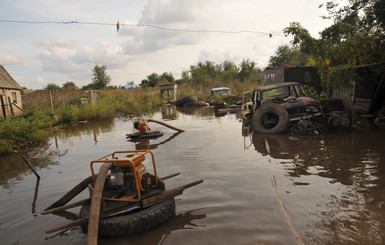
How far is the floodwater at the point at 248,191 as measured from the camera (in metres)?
3.70

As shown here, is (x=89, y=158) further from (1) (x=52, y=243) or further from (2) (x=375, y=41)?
(2) (x=375, y=41)

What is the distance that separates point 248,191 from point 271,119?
608cm

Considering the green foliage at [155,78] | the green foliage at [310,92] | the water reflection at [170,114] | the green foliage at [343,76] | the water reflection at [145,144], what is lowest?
the water reflection at [145,144]

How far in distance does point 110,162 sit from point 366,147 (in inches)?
270

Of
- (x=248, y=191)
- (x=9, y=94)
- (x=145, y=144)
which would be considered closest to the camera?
(x=248, y=191)

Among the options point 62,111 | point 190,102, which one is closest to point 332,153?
point 62,111

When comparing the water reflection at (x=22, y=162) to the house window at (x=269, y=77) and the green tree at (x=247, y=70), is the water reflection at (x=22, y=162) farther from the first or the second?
the green tree at (x=247, y=70)

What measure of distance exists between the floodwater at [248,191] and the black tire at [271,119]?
20.7 inches

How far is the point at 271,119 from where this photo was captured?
10.6 metres

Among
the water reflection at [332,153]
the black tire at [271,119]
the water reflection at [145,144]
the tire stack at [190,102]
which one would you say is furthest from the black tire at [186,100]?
the water reflection at [332,153]

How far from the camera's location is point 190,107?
86.0 feet

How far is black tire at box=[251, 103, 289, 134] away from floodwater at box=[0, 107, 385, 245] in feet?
1.72

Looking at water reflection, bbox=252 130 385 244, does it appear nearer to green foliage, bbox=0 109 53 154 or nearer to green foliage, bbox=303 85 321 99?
green foliage, bbox=303 85 321 99

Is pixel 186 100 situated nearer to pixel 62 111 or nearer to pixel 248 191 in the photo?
pixel 62 111
